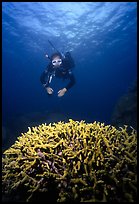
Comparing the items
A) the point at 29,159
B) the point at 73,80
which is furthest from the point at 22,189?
the point at 73,80

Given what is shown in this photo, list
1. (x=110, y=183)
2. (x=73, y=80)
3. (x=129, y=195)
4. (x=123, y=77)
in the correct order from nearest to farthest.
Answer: (x=129, y=195)
(x=110, y=183)
(x=73, y=80)
(x=123, y=77)

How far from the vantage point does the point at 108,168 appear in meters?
3.33

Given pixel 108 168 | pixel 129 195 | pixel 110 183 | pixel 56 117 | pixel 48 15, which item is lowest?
pixel 129 195

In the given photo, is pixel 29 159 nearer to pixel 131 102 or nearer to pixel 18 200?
pixel 18 200

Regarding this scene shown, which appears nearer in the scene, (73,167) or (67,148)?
(73,167)

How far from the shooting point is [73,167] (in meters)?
3.34

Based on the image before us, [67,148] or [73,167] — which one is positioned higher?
[67,148]

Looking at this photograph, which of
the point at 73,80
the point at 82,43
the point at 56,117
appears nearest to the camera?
the point at 73,80

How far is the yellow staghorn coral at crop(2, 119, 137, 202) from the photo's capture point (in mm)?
3096

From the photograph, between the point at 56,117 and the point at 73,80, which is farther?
the point at 56,117

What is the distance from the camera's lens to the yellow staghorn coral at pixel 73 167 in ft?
10.2

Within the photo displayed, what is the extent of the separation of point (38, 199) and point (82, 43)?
35692 millimetres

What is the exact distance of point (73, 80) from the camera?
8.28m

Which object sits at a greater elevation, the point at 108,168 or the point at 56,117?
the point at 56,117
